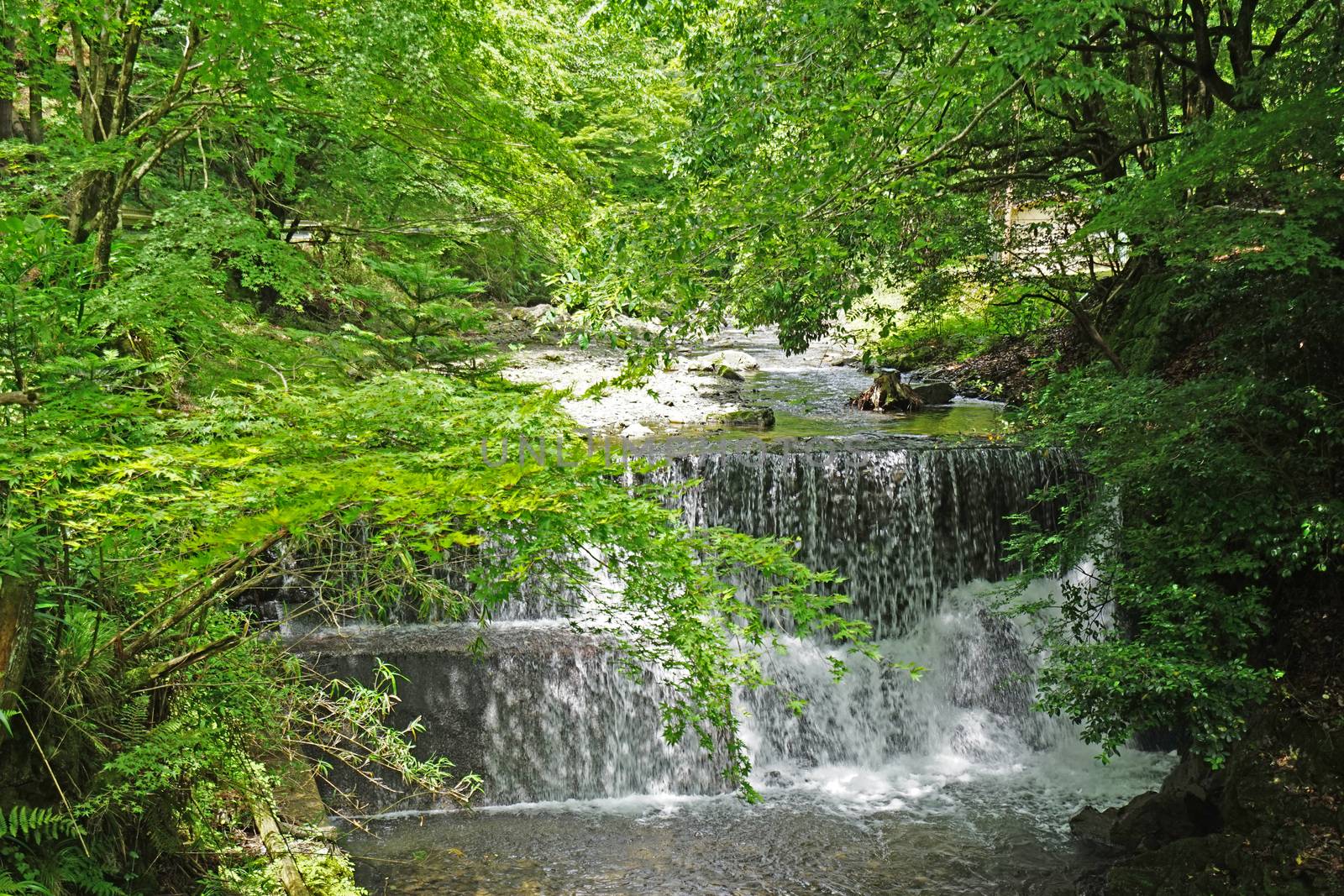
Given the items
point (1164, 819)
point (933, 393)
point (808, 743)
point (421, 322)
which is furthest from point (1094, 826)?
point (933, 393)

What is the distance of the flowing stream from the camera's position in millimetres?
5777

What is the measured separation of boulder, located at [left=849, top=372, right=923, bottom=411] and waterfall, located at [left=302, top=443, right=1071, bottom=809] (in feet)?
11.3

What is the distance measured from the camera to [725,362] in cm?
1554

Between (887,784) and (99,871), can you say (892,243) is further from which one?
(99,871)

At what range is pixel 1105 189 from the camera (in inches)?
276

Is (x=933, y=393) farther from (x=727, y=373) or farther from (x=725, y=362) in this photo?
(x=725, y=362)

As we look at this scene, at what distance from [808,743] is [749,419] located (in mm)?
5023

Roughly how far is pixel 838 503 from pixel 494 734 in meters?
4.04

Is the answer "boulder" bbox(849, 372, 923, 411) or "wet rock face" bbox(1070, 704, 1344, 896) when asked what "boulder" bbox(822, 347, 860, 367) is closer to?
"boulder" bbox(849, 372, 923, 411)

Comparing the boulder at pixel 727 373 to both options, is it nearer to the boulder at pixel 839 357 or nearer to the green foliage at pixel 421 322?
the boulder at pixel 839 357

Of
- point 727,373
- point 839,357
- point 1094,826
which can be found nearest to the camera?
point 1094,826

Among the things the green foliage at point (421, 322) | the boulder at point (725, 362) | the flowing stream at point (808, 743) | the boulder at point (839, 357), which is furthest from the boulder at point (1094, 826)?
the boulder at point (839, 357)

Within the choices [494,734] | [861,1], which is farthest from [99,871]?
[861,1]

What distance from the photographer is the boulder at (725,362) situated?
15234mm
